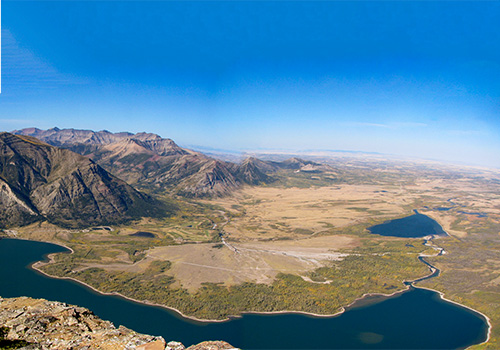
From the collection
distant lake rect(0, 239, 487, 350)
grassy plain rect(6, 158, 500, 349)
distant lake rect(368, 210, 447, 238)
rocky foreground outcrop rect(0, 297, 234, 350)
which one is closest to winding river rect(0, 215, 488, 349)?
distant lake rect(0, 239, 487, 350)

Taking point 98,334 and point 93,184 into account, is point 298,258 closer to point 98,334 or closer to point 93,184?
point 98,334

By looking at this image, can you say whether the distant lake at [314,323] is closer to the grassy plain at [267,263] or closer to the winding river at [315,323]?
the winding river at [315,323]

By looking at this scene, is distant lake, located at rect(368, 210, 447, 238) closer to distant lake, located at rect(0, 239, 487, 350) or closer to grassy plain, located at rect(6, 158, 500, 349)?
grassy plain, located at rect(6, 158, 500, 349)

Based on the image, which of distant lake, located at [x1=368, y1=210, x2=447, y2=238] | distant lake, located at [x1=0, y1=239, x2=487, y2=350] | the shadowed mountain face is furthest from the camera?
distant lake, located at [x1=368, y1=210, x2=447, y2=238]

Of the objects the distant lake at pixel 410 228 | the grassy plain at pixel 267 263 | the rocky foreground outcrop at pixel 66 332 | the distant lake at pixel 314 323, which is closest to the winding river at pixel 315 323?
the distant lake at pixel 314 323

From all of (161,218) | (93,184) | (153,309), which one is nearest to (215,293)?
(153,309)
